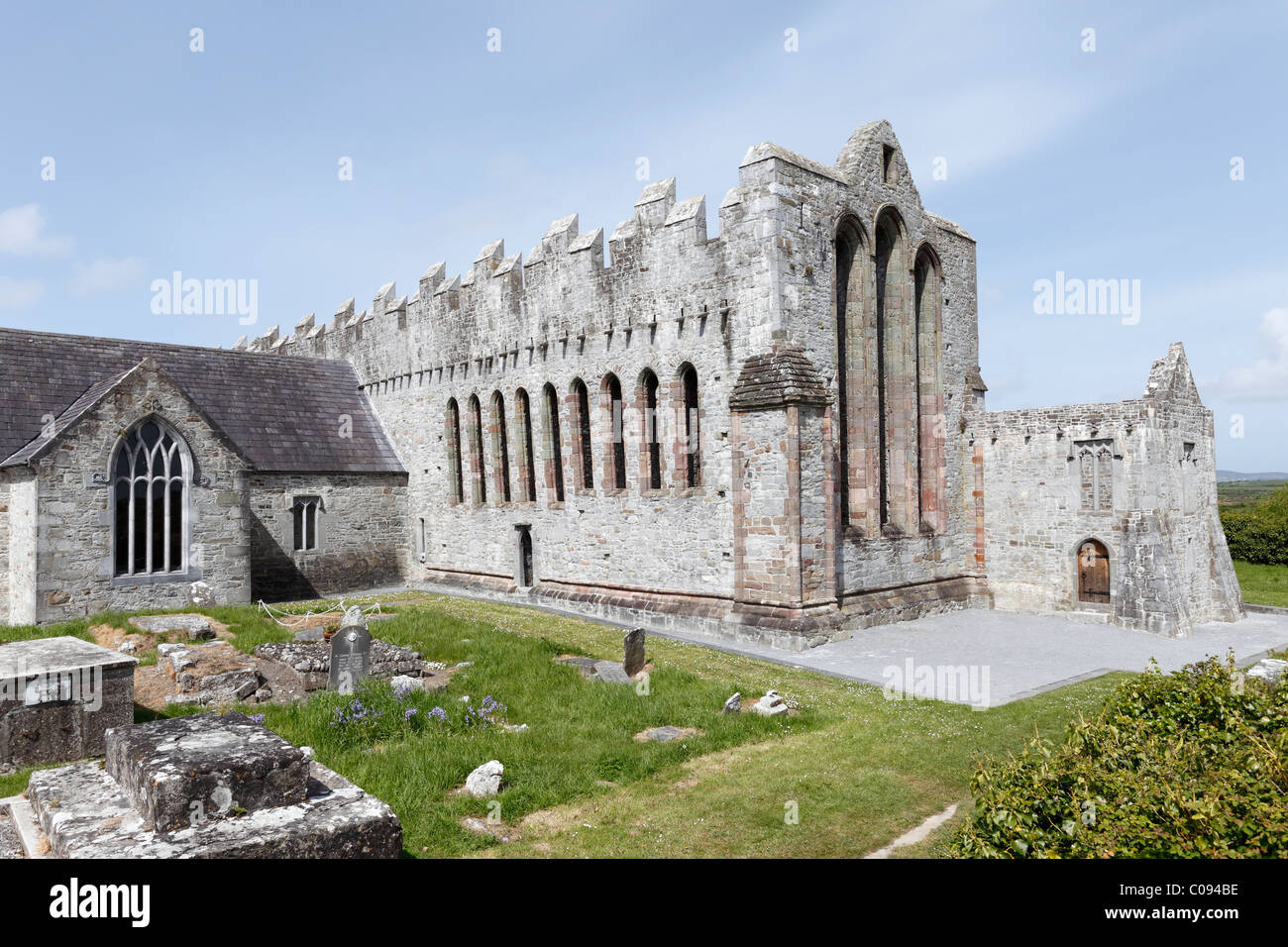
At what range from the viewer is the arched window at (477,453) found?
2453cm

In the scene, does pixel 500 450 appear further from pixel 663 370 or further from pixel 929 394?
pixel 929 394

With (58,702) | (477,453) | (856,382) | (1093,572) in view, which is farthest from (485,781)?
(477,453)

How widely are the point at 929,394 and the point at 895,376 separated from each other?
148 cm

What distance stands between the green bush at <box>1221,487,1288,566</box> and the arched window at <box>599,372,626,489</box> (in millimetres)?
21092

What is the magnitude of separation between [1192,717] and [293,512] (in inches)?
894

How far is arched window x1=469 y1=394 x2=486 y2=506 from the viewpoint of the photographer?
24.5 m

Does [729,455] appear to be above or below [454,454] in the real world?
below

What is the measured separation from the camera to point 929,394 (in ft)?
68.0

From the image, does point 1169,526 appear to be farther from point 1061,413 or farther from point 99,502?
point 99,502

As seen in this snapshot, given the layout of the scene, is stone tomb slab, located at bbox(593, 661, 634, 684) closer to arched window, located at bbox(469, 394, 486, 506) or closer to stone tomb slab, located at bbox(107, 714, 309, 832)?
stone tomb slab, located at bbox(107, 714, 309, 832)

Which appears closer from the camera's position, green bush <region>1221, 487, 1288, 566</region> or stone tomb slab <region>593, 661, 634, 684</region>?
stone tomb slab <region>593, 661, 634, 684</region>

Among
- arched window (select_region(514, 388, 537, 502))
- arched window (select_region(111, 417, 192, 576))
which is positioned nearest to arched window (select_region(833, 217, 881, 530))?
arched window (select_region(514, 388, 537, 502))

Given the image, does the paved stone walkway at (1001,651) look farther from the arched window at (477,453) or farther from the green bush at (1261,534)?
the green bush at (1261,534)
